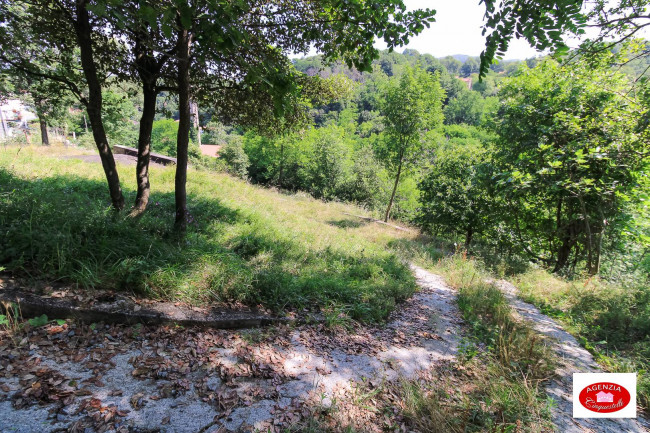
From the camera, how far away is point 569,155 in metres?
7.08

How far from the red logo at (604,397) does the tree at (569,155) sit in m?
3.62

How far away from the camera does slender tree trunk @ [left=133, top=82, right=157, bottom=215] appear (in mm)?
5812

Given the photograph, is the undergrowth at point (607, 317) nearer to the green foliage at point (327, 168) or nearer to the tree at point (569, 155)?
the tree at point (569, 155)

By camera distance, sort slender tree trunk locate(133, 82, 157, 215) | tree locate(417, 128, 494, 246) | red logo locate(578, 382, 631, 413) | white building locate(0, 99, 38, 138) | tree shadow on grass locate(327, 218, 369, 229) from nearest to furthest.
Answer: red logo locate(578, 382, 631, 413) → slender tree trunk locate(133, 82, 157, 215) → tree locate(417, 128, 494, 246) → tree shadow on grass locate(327, 218, 369, 229) → white building locate(0, 99, 38, 138)

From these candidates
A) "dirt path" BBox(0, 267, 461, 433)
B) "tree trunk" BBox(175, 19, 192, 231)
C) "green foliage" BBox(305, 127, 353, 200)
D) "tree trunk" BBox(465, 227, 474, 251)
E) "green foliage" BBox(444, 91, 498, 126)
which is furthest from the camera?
"green foliage" BBox(444, 91, 498, 126)

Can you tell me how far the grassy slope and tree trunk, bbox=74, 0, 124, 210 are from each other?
568 mm


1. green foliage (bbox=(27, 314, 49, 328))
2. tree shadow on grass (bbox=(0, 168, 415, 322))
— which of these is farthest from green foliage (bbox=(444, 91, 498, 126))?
green foliage (bbox=(27, 314, 49, 328))

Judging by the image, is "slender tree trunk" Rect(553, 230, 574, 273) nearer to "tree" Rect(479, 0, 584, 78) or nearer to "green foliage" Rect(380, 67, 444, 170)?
"green foliage" Rect(380, 67, 444, 170)

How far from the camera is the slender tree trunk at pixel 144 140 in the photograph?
5.81 meters

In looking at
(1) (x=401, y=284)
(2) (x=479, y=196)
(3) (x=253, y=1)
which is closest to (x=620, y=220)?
(2) (x=479, y=196)

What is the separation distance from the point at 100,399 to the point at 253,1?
5.76 meters

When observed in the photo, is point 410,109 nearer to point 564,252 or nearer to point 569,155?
point 569,155

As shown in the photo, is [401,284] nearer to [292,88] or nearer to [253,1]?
[292,88]

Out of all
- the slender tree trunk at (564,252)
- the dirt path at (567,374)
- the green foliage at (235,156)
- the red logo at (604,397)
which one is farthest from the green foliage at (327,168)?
the red logo at (604,397)
